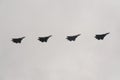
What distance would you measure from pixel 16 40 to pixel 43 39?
247 inches

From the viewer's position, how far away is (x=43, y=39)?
92.3 meters

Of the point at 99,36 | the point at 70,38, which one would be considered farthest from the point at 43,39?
the point at 99,36

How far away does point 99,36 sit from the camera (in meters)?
91.8

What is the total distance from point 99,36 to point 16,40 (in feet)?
61.7

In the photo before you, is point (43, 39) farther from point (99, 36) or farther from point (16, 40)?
point (99, 36)

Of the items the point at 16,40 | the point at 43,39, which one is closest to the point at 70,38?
the point at 43,39

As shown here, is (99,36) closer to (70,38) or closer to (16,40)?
(70,38)

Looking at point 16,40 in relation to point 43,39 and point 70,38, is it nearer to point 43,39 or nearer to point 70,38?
point 43,39

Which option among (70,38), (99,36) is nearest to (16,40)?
(70,38)

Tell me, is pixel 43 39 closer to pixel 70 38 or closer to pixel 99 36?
pixel 70 38

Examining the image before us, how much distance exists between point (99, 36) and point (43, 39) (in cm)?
1258

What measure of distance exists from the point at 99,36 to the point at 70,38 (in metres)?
6.50

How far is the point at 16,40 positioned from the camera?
93312 mm
